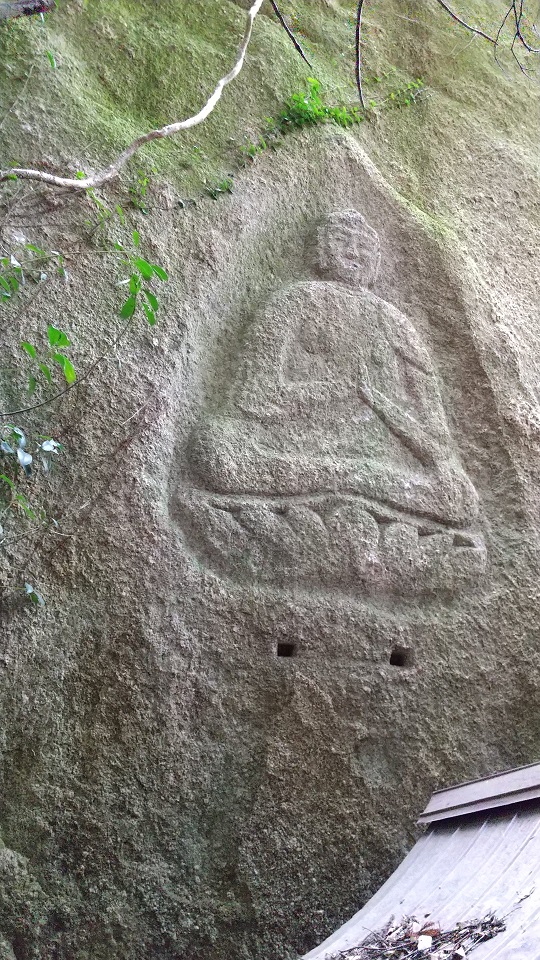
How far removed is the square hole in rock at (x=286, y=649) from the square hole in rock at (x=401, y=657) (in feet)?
1.42

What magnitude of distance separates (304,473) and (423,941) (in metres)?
1.97

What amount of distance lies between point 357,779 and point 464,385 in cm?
207

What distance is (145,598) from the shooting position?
3.30 m

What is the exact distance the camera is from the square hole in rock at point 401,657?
140 inches

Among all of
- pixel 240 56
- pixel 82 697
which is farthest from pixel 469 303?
pixel 82 697

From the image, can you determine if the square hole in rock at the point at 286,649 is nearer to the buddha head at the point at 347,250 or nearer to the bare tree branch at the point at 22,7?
the buddha head at the point at 347,250

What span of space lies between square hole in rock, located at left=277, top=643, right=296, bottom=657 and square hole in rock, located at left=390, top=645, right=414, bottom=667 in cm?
43

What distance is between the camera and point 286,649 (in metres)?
3.46

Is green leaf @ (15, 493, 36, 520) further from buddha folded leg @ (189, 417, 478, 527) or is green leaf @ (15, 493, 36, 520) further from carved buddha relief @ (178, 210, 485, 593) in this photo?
buddha folded leg @ (189, 417, 478, 527)

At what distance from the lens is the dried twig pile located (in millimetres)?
1960

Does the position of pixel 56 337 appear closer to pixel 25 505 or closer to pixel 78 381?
pixel 25 505

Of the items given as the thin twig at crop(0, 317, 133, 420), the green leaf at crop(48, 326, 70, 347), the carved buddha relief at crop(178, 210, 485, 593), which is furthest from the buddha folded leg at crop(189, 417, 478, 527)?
the green leaf at crop(48, 326, 70, 347)

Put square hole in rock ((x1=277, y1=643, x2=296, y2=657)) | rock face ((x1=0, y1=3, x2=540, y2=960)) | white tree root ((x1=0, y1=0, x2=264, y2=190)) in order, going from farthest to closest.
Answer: square hole in rock ((x1=277, y1=643, x2=296, y2=657)), white tree root ((x1=0, y1=0, x2=264, y2=190)), rock face ((x1=0, y1=3, x2=540, y2=960))

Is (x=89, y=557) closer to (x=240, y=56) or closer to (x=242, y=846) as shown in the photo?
(x=242, y=846)
